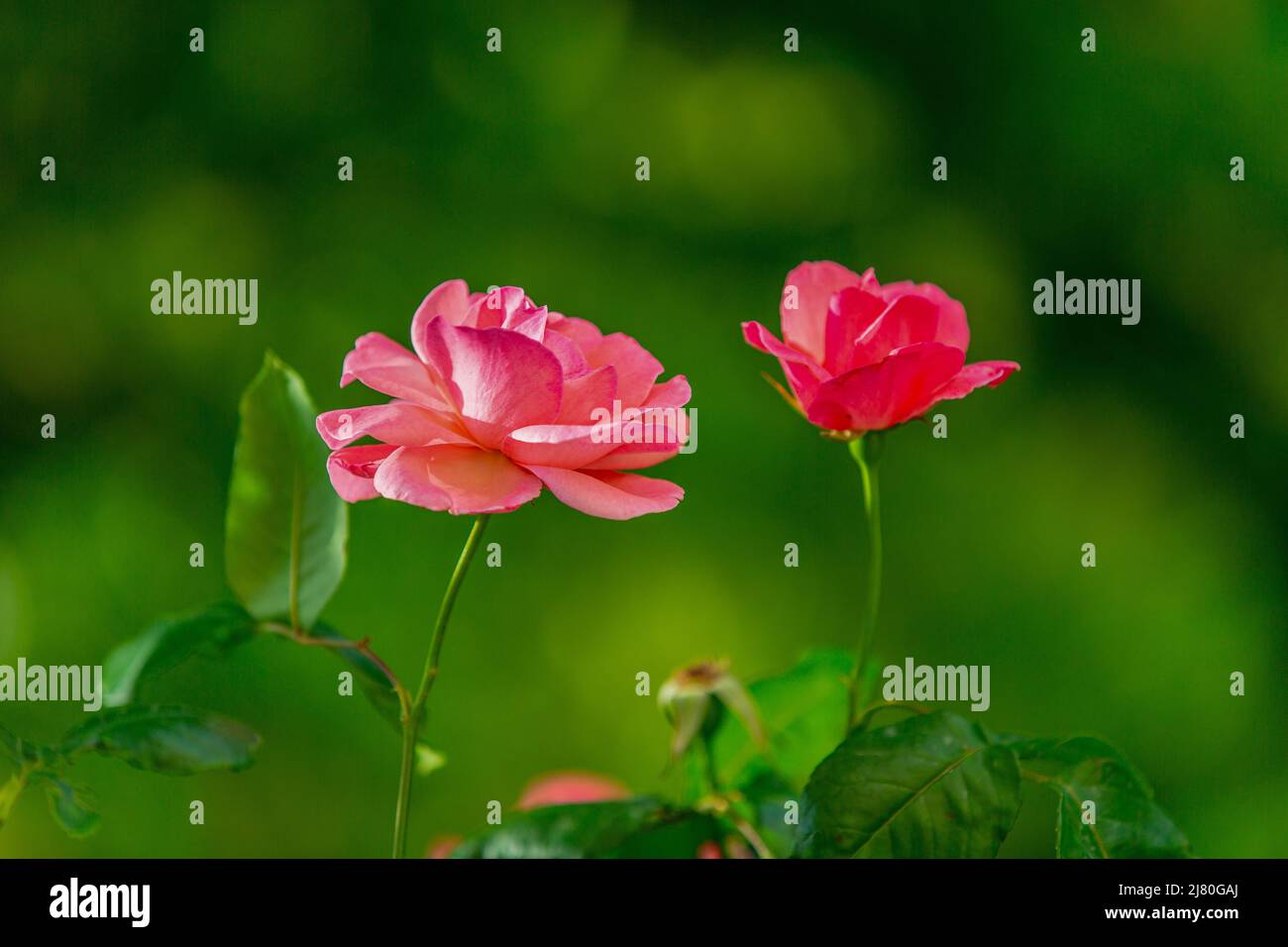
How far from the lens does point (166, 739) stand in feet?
0.90

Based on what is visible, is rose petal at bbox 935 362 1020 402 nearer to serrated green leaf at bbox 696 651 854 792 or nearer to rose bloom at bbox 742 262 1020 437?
rose bloom at bbox 742 262 1020 437

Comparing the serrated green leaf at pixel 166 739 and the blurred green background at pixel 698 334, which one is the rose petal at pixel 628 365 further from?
the blurred green background at pixel 698 334

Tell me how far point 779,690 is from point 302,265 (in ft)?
2.36

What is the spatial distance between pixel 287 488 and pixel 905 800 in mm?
185

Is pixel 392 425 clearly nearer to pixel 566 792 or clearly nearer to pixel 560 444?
pixel 560 444

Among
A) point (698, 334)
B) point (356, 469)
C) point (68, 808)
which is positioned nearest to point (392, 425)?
point (356, 469)

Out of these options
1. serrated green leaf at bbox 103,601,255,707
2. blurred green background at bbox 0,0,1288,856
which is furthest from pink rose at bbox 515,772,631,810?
blurred green background at bbox 0,0,1288,856

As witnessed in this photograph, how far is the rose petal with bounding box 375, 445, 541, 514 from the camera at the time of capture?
25cm

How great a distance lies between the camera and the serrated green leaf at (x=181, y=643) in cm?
34

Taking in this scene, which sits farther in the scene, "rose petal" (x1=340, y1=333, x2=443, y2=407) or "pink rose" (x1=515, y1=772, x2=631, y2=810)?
"pink rose" (x1=515, y1=772, x2=631, y2=810)

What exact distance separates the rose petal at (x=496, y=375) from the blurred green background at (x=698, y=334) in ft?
2.38

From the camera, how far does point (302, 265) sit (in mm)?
999

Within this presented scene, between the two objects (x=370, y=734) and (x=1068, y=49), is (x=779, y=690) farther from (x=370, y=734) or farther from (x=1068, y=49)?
(x=1068, y=49)

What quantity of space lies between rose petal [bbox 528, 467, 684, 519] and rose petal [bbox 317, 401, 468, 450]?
1.0 inches
